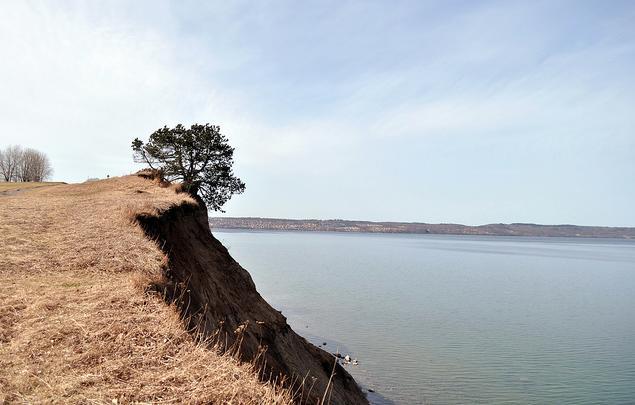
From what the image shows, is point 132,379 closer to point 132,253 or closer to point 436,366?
point 132,253

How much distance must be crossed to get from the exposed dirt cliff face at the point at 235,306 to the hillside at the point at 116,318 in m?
0.12

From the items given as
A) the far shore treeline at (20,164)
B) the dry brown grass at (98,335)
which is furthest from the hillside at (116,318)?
the far shore treeline at (20,164)

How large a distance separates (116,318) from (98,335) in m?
0.63

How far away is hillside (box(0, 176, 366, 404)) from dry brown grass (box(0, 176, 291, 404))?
0.02 m

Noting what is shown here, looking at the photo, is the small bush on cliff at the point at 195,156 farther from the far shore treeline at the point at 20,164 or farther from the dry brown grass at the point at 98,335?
the far shore treeline at the point at 20,164

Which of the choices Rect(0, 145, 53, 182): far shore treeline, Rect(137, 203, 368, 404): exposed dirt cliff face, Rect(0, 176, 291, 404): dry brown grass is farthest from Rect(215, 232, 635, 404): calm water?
Rect(0, 145, 53, 182): far shore treeline

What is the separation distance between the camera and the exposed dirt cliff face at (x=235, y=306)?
14453mm

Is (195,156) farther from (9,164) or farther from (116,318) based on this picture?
(9,164)

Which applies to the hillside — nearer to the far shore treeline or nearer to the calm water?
the calm water

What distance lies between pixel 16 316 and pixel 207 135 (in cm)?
3357

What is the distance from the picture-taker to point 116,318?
25.4 ft

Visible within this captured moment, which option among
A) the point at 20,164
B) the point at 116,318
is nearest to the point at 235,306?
the point at 116,318

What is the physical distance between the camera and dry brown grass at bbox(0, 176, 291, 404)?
5.79 metres

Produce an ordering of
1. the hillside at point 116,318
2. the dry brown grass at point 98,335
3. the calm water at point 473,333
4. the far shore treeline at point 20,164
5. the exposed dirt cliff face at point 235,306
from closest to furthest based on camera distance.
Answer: the dry brown grass at point 98,335 < the hillside at point 116,318 < the exposed dirt cliff face at point 235,306 < the calm water at point 473,333 < the far shore treeline at point 20,164
